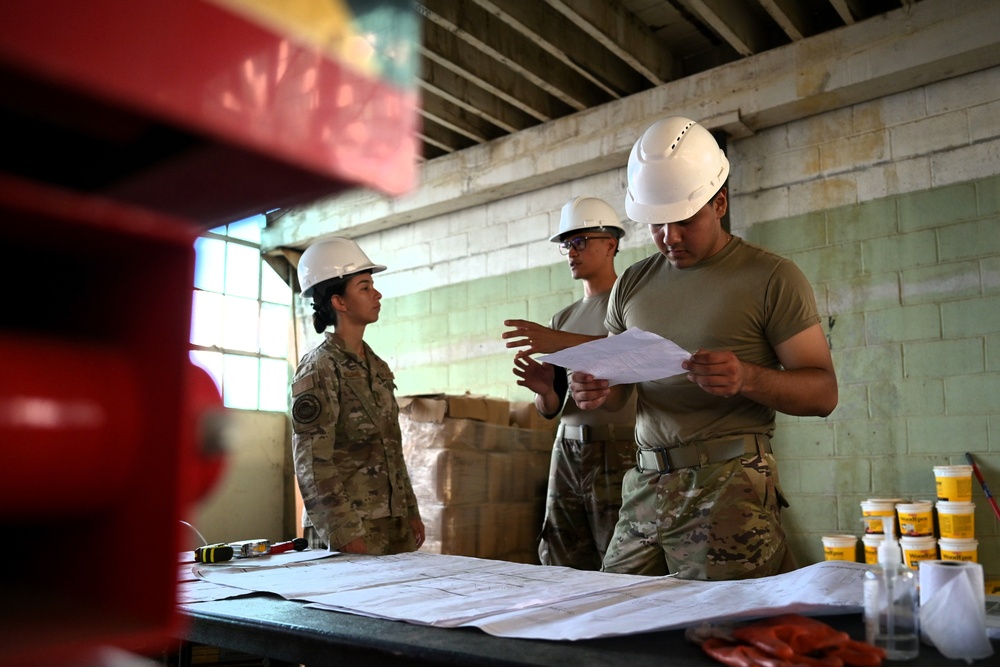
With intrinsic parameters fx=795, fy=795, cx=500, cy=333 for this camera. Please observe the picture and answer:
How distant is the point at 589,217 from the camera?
165 inches

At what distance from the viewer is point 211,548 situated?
7.45 ft

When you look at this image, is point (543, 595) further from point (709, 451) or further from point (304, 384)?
point (304, 384)

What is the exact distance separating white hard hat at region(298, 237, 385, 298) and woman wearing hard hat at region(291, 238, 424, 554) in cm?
4

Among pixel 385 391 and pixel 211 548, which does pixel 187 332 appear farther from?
pixel 385 391

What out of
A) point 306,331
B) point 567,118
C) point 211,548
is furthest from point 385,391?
point 306,331

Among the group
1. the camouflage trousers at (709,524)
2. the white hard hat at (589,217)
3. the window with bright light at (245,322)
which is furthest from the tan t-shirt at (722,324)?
the window with bright light at (245,322)

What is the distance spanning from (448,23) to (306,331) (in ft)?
14.3

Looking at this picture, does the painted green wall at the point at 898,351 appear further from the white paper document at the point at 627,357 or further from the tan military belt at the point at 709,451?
the white paper document at the point at 627,357

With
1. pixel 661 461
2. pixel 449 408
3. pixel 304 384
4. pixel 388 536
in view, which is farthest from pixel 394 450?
pixel 449 408

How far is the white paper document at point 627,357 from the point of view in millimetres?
1796

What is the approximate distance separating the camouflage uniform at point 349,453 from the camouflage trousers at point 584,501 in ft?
2.45

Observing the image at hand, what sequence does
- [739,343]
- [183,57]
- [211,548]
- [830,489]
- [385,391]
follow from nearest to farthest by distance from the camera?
1. [183,57]
2. [739,343]
3. [211,548]
4. [385,391]
5. [830,489]

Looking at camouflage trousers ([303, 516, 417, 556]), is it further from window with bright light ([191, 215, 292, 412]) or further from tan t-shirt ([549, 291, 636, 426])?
window with bright light ([191, 215, 292, 412])

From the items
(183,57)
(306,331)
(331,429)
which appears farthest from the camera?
(306,331)
